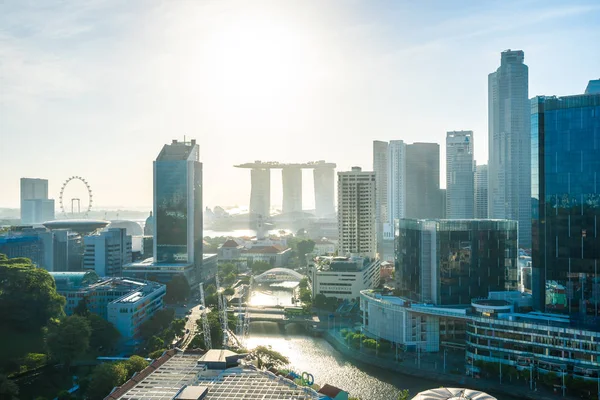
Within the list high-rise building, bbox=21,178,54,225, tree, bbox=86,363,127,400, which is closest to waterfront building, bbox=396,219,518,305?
tree, bbox=86,363,127,400

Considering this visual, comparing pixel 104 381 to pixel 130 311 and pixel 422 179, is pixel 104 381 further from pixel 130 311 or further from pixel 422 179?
pixel 422 179

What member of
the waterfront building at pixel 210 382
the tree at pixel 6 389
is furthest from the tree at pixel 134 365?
the tree at pixel 6 389

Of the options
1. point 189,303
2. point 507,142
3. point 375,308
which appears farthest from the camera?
point 507,142

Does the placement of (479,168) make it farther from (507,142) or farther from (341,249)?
(341,249)

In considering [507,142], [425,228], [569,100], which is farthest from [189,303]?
[507,142]

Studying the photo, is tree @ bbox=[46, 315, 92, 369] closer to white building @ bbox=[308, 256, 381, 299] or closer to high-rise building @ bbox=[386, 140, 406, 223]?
white building @ bbox=[308, 256, 381, 299]

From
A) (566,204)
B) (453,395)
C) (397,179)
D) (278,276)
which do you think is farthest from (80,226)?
(453,395)

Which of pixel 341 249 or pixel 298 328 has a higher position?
pixel 341 249
